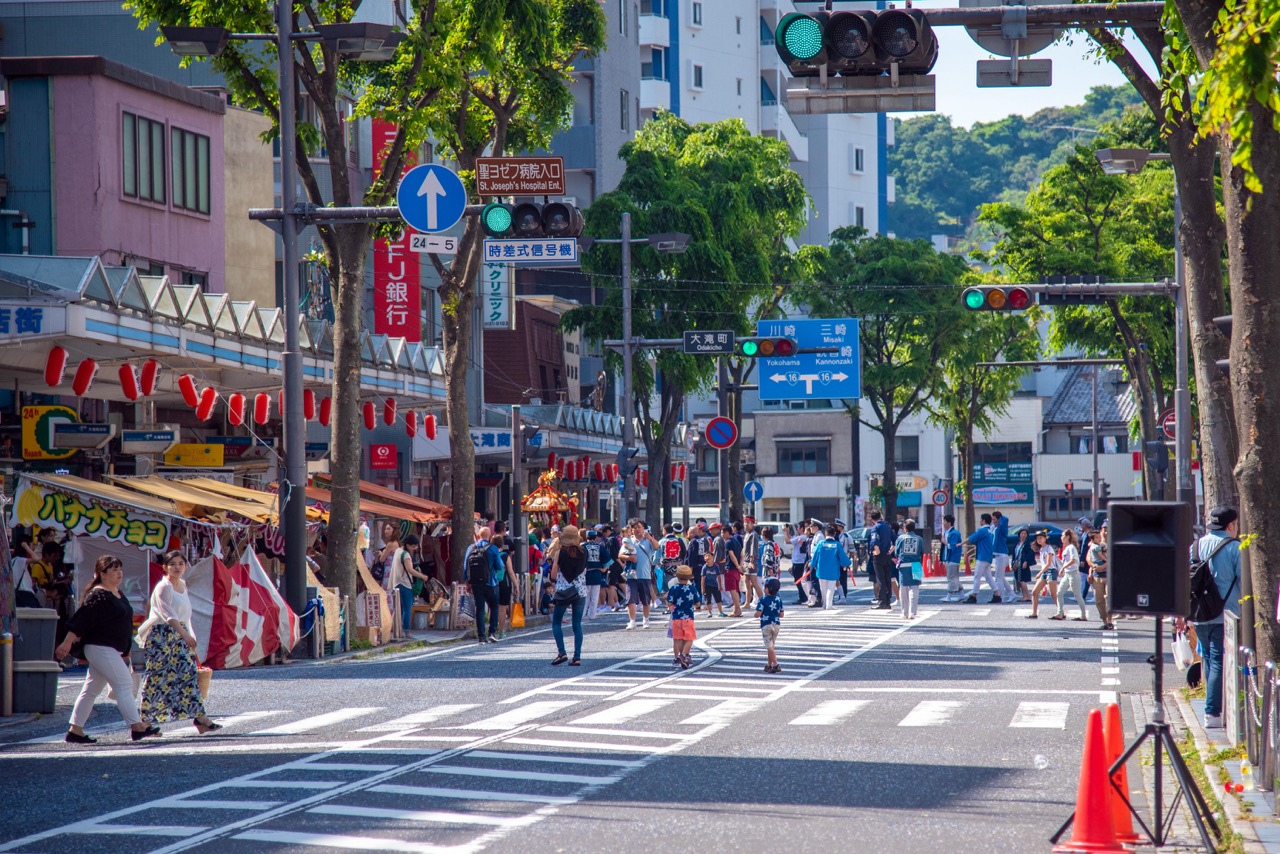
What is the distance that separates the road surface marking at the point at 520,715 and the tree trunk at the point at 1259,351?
6522 mm

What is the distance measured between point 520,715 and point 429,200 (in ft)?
23.5

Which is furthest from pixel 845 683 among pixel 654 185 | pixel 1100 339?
pixel 654 185

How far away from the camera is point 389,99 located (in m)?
28.2

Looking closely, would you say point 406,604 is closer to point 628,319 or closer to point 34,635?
point 34,635

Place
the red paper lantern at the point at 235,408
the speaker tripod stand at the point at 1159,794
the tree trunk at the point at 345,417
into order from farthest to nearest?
the red paper lantern at the point at 235,408
the tree trunk at the point at 345,417
the speaker tripod stand at the point at 1159,794

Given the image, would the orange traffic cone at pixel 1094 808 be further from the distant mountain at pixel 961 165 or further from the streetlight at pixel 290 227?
the distant mountain at pixel 961 165

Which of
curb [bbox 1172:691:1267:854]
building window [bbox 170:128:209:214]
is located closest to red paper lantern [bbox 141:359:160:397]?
building window [bbox 170:128:209:214]

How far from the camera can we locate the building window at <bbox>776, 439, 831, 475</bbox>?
9006 cm

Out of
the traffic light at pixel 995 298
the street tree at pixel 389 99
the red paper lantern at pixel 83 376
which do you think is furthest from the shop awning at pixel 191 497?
the traffic light at pixel 995 298

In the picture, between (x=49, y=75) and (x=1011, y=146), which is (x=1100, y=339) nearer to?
(x=49, y=75)

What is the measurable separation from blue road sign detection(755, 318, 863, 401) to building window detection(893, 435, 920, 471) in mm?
44497

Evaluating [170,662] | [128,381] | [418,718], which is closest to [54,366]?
[128,381]

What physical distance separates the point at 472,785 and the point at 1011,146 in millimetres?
132033

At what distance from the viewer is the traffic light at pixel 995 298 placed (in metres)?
26.3
